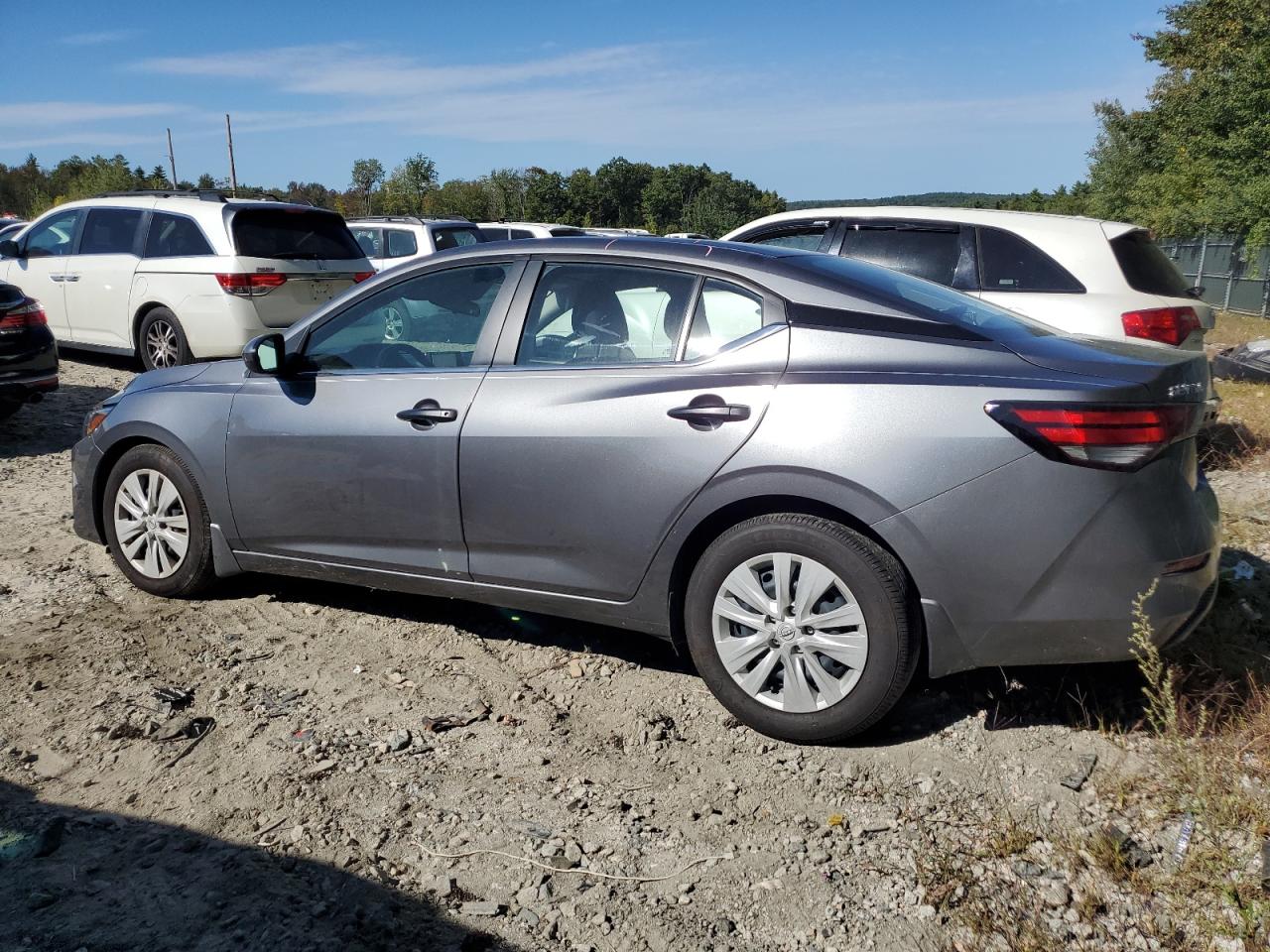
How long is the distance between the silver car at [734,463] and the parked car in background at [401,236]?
390 inches

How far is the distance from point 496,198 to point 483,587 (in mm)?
58714

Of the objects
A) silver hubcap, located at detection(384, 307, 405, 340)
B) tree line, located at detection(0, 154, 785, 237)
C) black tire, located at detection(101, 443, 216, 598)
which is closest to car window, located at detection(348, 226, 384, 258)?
black tire, located at detection(101, 443, 216, 598)

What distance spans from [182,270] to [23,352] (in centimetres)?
234

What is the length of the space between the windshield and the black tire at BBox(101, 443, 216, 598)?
285 cm

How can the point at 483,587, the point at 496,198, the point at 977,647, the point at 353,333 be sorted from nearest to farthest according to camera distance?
the point at 977,647, the point at 483,587, the point at 353,333, the point at 496,198

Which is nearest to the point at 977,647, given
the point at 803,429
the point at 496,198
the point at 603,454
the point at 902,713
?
the point at 902,713

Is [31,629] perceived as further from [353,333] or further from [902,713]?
[902,713]

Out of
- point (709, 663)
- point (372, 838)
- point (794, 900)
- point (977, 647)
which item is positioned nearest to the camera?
point (794, 900)

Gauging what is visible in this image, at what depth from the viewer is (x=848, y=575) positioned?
3.42m

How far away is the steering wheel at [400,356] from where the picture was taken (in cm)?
441

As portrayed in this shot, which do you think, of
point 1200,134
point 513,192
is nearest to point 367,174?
point 513,192

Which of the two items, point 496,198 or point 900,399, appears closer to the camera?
point 900,399

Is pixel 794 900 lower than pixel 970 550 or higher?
lower

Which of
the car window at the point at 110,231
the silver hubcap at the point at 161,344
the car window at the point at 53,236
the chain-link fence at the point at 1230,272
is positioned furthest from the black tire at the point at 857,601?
the chain-link fence at the point at 1230,272
